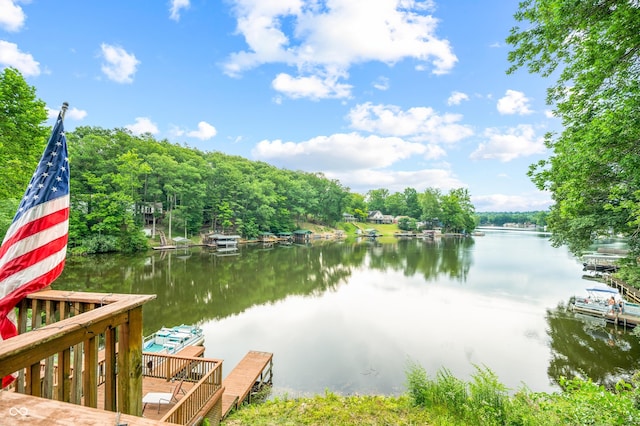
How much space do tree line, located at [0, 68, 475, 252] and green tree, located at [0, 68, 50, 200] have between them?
0.03 metres

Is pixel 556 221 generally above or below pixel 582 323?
above

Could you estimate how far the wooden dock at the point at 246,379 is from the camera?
7496mm

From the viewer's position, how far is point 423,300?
58.7ft

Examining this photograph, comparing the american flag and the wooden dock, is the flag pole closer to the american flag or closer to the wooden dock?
the american flag

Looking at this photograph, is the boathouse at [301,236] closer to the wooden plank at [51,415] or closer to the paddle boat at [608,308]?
the paddle boat at [608,308]

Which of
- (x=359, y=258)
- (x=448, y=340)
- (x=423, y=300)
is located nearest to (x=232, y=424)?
(x=448, y=340)

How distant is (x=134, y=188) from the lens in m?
38.0

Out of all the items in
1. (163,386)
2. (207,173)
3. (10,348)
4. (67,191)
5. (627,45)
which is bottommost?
(163,386)

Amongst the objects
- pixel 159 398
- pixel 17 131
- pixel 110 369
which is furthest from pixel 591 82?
pixel 17 131

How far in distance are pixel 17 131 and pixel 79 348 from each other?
15.4 m

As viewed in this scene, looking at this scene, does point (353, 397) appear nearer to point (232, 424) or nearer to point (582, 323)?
point (232, 424)

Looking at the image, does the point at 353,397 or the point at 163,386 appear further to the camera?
the point at 353,397

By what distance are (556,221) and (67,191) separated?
1955 centimetres

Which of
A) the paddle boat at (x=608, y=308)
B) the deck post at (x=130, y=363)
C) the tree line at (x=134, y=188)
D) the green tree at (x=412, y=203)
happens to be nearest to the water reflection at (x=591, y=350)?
the paddle boat at (x=608, y=308)
